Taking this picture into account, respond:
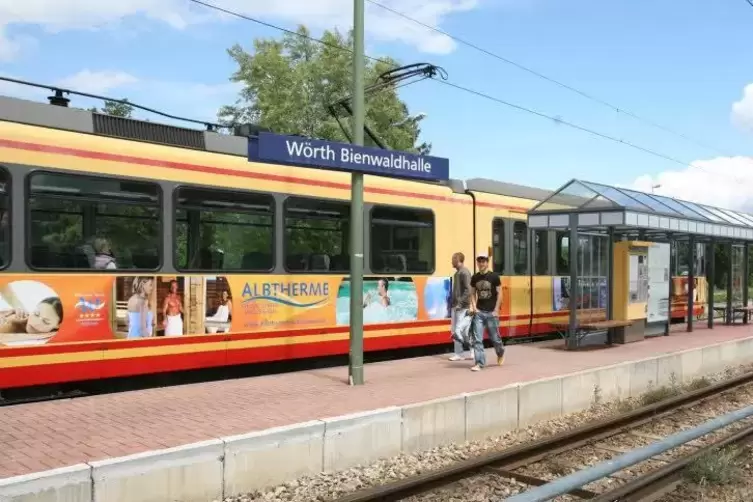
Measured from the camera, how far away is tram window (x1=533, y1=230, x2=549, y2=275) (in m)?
15.0

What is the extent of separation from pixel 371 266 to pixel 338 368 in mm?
1708

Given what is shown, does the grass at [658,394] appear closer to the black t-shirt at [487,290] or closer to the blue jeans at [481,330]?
the blue jeans at [481,330]

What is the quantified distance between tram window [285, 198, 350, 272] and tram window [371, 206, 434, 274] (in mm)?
677

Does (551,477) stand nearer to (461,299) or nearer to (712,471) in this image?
(712,471)

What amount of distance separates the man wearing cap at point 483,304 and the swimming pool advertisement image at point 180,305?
4.76 ft

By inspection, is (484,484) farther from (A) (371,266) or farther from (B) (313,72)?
(B) (313,72)

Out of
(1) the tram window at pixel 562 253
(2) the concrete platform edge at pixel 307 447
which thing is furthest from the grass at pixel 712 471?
(1) the tram window at pixel 562 253

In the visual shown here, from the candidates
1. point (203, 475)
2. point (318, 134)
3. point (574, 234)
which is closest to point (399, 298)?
point (574, 234)

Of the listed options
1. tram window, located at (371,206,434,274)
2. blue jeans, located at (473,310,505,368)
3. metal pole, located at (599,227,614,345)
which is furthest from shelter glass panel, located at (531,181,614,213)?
blue jeans, located at (473,310,505,368)

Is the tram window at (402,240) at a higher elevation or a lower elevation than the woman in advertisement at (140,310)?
higher

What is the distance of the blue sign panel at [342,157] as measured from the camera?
Result: 8.00 m

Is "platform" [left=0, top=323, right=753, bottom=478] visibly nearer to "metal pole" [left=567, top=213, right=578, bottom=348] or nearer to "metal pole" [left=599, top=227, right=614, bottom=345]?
"metal pole" [left=567, top=213, right=578, bottom=348]

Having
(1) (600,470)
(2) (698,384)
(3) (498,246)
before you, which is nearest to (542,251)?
(3) (498,246)

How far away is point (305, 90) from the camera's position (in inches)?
1061
